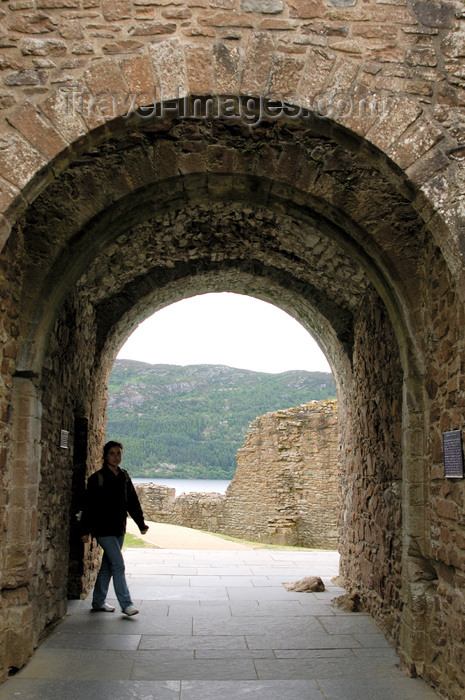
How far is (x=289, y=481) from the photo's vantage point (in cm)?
1484

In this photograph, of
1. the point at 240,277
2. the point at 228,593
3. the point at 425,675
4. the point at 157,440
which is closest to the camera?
the point at 425,675

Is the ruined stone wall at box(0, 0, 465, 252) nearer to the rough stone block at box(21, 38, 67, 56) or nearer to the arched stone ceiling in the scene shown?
the rough stone block at box(21, 38, 67, 56)

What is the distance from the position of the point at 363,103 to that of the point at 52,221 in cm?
228

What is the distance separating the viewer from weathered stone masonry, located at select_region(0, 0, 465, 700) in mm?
3646

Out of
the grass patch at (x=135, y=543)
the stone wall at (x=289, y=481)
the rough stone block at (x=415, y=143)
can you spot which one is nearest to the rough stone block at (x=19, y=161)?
the rough stone block at (x=415, y=143)

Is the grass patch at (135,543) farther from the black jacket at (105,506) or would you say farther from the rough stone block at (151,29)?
the rough stone block at (151,29)

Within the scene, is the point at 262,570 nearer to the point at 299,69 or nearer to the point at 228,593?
the point at 228,593

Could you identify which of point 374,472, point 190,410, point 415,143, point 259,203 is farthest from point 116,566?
point 190,410

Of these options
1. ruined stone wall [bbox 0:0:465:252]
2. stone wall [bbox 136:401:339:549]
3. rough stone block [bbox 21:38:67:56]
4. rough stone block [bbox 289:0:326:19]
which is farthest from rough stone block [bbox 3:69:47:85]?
stone wall [bbox 136:401:339:549]

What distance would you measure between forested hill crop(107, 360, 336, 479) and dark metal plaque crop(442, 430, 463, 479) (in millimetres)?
51204

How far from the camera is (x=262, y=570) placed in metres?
8.15

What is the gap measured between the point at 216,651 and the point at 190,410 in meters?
60.3

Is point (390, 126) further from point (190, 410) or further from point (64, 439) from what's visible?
point (190, 410)

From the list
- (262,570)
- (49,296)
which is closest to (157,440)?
(262,570)
